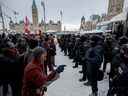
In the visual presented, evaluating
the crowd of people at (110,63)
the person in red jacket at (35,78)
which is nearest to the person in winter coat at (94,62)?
the crowd of people at (110,63)

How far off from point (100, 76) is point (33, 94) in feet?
11.0

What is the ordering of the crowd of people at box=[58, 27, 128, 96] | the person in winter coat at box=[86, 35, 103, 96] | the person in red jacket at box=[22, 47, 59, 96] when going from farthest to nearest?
the person in winter coat at box=[86, 35, 103, 96], the crowd of people at box=[58, 27, 128, 96], the person in red jacket at box=[22, 47, 59, 96]

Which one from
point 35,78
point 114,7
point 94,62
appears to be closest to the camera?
point 35,78

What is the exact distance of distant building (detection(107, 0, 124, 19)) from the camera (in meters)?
52.3

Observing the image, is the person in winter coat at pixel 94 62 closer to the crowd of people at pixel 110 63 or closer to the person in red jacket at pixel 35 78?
the crowd of people at pixel 110 63

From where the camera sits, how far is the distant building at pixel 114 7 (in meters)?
52.3

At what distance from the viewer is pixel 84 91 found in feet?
24.6

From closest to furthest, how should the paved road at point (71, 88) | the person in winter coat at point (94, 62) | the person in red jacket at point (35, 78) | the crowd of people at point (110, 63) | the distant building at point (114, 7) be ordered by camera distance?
1. the person in red jacket at point (35, 78)
2. the crowd of people at point (110, 63)
3. the person in winter coat at point (94, 62)
4. the paved road at point (71, 88)
5. the distant building at point (114, 7)

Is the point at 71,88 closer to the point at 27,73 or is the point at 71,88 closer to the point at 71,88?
the point at 71,88

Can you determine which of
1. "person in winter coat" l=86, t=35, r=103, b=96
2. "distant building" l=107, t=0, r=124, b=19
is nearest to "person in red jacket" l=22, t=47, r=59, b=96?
"person in winter coat" l=86, t=35, r=103, b=96

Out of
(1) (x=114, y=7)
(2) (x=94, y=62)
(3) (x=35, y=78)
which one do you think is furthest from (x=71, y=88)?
(1) (x=114, y=7)

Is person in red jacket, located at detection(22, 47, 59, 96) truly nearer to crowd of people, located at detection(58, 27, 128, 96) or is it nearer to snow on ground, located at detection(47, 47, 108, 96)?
crowd of people, located at detection(58, 27, 128, 96)

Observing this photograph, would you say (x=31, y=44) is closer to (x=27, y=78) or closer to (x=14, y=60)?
(x=14, y=60)

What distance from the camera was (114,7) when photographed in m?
58.0
